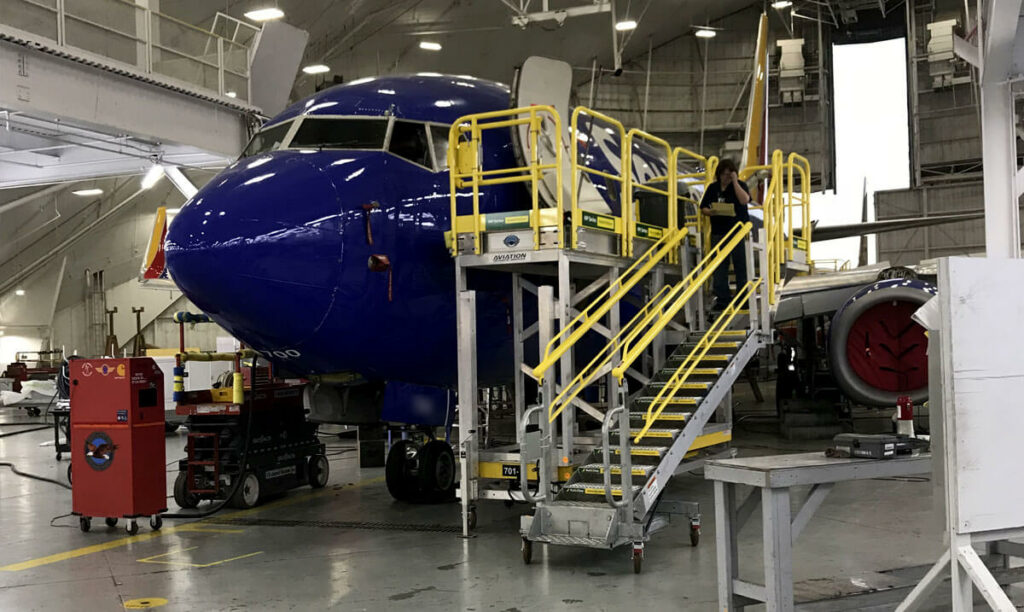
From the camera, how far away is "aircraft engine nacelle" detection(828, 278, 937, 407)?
11.6 meters

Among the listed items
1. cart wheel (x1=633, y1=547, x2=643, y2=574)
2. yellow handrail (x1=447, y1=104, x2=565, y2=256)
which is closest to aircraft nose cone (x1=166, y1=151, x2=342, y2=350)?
yellow handrail (x1=447, y1=104, x2=565, y2=256)

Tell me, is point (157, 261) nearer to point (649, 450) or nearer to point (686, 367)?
point (686, 367)

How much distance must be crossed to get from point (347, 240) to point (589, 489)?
272cm

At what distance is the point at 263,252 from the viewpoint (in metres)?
7.49

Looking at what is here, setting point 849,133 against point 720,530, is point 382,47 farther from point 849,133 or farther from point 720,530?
point 720,530

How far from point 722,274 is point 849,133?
88.0 feet

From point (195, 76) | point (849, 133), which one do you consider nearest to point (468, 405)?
point (195, 76)

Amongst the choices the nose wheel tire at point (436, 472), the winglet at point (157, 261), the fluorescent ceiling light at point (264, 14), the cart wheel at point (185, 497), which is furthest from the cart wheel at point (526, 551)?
the fluorescent ceiling light at point (264, 14)

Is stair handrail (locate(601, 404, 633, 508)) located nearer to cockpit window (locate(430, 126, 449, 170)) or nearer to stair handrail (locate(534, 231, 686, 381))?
stair handrail (locate(534, 231, 686, 381))

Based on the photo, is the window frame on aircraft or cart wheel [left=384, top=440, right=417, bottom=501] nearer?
the window frame on aircraft

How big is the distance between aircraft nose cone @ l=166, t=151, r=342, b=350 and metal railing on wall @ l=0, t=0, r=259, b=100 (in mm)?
5559

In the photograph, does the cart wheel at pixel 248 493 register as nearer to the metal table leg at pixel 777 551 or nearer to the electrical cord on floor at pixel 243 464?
the electrical cord on floor at pixel 243 464

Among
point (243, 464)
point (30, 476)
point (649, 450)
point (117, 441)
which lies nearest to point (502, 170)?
point (649, 450)

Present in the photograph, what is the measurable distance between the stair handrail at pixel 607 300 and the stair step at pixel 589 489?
831 mm
